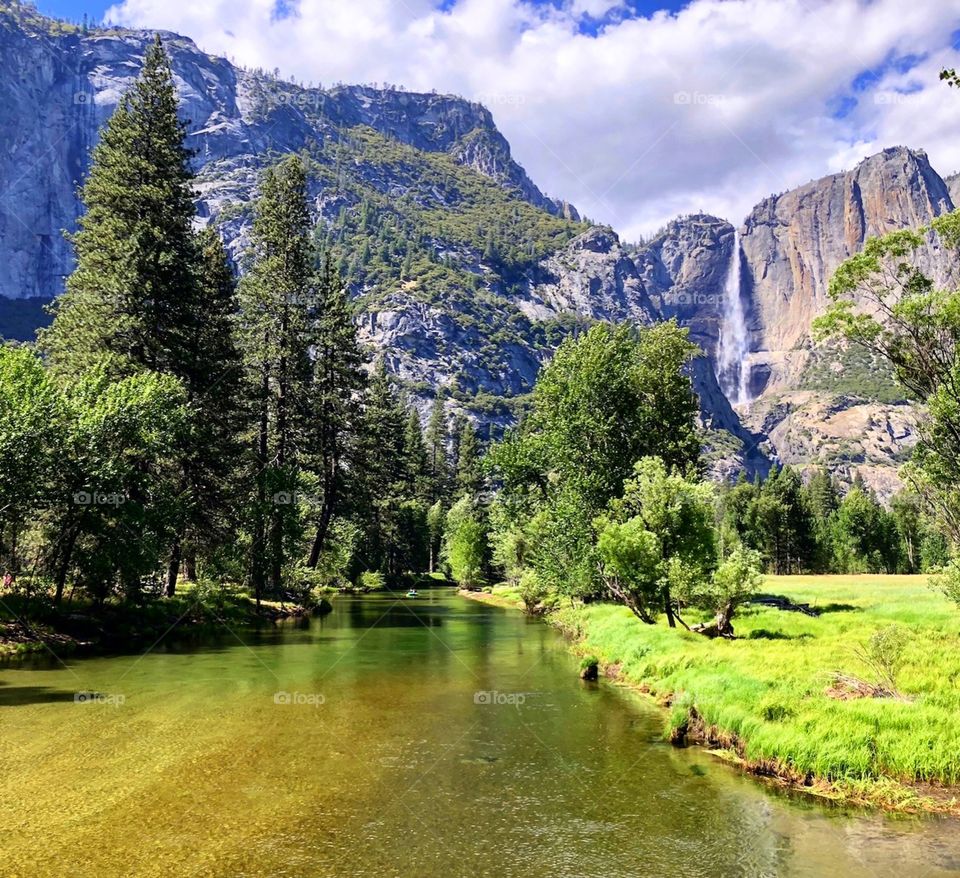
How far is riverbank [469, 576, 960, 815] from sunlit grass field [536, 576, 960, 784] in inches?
1.2

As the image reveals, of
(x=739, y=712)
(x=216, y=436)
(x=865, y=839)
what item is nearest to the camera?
(x=865, y=839)

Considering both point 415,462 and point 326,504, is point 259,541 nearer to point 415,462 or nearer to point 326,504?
point 326,504

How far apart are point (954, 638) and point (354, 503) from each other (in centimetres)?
5515

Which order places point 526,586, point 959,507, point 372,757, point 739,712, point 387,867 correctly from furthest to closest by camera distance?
point 526,586 < point 959,507 < point 739,712 < point 372,757 < point 387,867

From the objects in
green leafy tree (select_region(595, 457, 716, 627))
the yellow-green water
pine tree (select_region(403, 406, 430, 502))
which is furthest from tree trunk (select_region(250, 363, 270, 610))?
pine tree (select_region(403, 406, 430, 502))

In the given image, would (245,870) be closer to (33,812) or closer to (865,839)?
(33,812)

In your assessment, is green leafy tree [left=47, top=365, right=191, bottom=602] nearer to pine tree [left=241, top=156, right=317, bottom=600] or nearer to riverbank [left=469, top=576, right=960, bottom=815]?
pine tree [left=241, top=156, right=317, bottom=600]

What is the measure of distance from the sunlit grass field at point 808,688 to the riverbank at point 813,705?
3cm

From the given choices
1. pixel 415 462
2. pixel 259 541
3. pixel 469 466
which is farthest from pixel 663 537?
pixel 415 462

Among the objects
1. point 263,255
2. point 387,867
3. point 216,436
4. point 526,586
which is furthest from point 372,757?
point 263,255

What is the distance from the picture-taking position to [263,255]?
60.1 meters

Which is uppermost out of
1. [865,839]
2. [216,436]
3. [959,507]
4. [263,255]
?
[263,255]

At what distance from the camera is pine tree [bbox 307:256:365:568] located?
64.8 metres

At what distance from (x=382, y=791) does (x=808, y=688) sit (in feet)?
40.5
